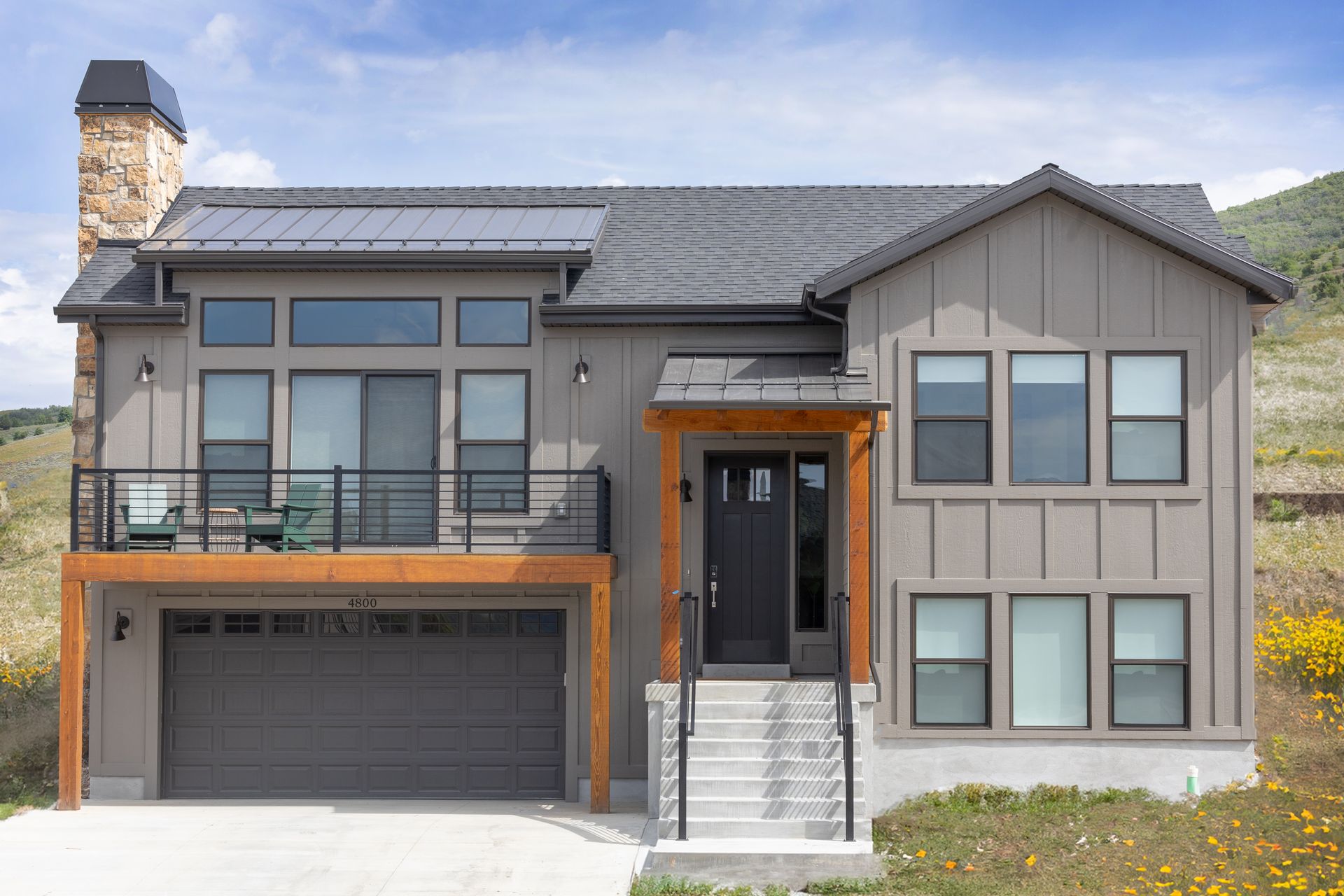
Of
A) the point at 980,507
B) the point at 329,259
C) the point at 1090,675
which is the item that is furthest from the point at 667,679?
the point at 329,259

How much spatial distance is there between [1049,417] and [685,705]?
15.4ft

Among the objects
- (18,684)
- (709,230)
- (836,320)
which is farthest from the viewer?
(18,684)

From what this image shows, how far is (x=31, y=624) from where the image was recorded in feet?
57.6

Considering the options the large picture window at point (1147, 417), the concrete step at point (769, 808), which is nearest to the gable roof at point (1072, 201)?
the large picture window at point (1147, 417)

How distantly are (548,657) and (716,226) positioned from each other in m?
5.72

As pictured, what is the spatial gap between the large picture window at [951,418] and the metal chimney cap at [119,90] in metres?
9.90

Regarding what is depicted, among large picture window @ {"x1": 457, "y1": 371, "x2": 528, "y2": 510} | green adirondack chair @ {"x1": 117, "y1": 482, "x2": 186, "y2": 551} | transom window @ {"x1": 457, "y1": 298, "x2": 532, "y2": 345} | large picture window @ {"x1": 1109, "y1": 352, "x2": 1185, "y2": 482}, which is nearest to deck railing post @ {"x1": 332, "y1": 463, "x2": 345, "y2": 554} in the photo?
large picture window @ {"x1": 457, "y1": 371, "x2": 528, "y2": 510}

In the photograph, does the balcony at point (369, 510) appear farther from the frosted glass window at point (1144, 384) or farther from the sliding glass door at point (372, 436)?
the frosted glass window at point (1144, 384)

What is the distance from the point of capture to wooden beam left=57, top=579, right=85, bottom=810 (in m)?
10.6

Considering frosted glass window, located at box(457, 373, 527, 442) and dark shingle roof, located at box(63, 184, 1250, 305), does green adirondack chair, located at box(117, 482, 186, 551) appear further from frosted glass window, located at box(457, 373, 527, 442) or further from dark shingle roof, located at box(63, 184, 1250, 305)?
frosted glass window, located at box(457, 373, 527, 442)

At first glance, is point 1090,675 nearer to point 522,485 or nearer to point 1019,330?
point 1019,330

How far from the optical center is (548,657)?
11.8 meters

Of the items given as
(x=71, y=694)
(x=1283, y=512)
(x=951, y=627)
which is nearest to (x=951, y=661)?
(x=951, y=627)

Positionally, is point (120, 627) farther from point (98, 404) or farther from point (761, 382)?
point (761, 382)
